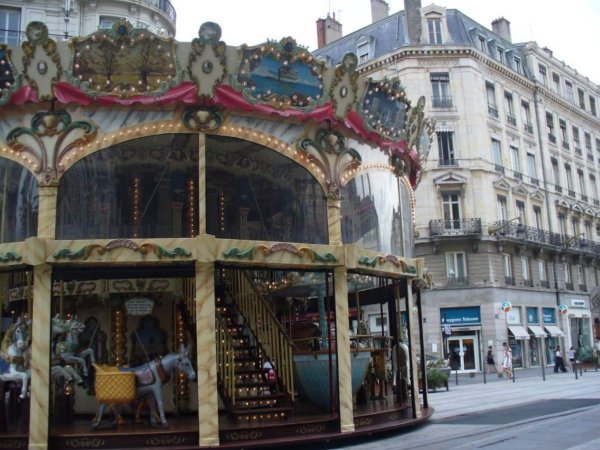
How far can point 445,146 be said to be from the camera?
4281 cm

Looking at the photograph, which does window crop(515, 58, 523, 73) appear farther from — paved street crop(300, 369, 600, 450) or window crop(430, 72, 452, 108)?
paved street crop(300, 369, 600, 450)

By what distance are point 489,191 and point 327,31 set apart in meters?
18.7

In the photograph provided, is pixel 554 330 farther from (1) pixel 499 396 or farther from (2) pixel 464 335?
(1) pixel 499 396

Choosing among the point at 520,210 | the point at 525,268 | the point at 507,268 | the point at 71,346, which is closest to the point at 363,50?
the point at 520,210

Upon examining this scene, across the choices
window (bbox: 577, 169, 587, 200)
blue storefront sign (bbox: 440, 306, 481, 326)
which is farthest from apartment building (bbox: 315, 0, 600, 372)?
window (bbox: 577, 169, 587, 200)

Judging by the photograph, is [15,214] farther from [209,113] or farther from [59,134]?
[209,113]

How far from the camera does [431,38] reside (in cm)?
4431

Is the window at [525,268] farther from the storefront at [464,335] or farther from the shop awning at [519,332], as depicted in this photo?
the storefront at [464,335]

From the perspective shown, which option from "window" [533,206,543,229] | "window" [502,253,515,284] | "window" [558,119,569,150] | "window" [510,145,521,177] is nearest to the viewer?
"window" [502,253,515,284]

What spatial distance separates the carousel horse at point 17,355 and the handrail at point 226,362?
3474 mm

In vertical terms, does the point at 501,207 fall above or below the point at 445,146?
below

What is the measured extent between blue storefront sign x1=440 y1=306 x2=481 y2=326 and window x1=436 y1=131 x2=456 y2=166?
901 centimetres

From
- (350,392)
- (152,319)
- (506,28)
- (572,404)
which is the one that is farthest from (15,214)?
(506,28)

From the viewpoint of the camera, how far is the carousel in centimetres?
1174
